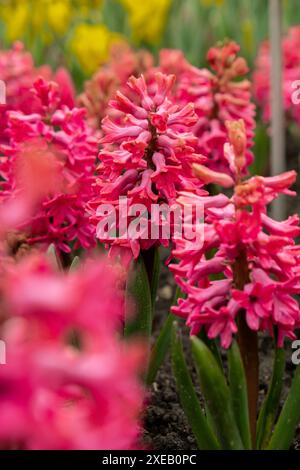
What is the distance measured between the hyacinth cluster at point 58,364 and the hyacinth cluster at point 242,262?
44 centimetres

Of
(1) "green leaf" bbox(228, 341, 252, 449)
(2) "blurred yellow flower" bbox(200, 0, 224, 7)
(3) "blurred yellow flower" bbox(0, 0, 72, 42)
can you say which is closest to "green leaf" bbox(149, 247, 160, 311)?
(1) "green leaf" bbox(228, 341, 252, 449)

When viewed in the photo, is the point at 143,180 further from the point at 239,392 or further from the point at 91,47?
the point at 91,47

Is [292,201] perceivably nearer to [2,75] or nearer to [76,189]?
[2,75]

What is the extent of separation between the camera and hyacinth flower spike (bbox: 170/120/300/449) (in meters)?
1.13

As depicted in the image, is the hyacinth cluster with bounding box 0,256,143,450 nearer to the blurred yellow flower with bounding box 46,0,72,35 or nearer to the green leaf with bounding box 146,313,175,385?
the green leaf with bounding box 146,313,175,385

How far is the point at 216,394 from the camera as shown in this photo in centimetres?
111

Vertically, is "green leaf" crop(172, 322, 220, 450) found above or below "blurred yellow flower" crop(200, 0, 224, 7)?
below

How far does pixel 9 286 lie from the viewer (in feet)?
2.31

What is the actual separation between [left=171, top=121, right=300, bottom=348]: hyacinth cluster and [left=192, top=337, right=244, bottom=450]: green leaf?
0.06 metres

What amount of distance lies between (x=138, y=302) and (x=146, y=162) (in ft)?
0.71

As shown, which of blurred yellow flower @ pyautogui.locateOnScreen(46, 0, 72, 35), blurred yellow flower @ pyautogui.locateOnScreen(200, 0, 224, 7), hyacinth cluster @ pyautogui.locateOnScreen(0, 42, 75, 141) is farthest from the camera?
blurred yellow flower @ pyautogui.locateOnScreen(200, 0, 224, 7)

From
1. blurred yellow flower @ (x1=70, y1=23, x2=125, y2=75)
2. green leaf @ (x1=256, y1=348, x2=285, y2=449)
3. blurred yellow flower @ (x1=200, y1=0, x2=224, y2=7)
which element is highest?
blurred yellow flower @ (x1=200, y1=0, x2=224, y2=7)

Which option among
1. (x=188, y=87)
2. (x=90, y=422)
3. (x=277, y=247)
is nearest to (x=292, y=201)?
(x=188, y=87)

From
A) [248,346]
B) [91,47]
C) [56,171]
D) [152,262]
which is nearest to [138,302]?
[152,262]
